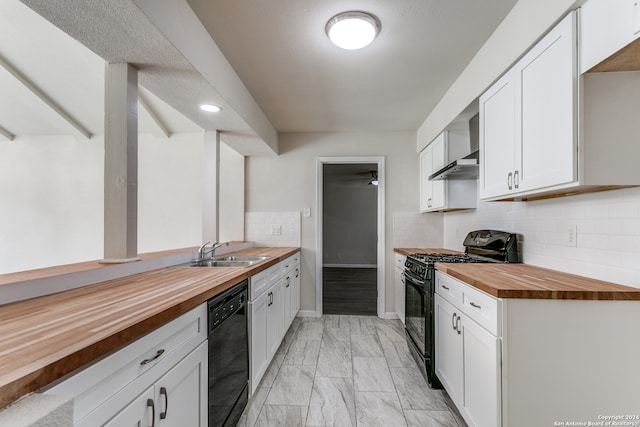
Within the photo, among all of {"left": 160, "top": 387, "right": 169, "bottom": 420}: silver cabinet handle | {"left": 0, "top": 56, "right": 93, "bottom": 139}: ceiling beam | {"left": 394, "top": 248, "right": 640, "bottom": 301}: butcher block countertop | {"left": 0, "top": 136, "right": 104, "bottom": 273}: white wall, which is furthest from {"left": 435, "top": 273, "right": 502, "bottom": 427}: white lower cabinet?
{"left": 0, "top": 56, "right": 93, "bottom": 139}: ceiling beam

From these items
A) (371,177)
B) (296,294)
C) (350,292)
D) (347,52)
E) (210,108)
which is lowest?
(350,292)

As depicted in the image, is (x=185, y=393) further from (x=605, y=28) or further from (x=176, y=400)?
(x=605, y=28)

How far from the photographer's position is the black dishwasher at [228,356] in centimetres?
138

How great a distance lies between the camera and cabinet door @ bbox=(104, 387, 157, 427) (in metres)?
0.80

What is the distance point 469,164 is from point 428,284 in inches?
36.9

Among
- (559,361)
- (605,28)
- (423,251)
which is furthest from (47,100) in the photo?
(559,361)

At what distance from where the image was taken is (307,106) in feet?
9.90

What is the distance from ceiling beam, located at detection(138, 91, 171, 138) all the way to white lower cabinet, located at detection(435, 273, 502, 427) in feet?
11.7

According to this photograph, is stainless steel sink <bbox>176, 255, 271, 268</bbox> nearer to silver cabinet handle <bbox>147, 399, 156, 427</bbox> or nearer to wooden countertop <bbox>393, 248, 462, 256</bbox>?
silver cabinet handle <bbox>147, 399, 156, 427</bbox>

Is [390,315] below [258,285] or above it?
below

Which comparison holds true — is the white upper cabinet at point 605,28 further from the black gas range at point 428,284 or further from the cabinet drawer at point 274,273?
the cabinet drawer at point 274,273

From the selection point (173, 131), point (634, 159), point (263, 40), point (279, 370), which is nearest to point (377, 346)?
point (279, 370)

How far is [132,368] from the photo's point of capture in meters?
0.86

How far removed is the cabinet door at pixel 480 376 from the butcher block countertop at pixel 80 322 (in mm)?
1294
